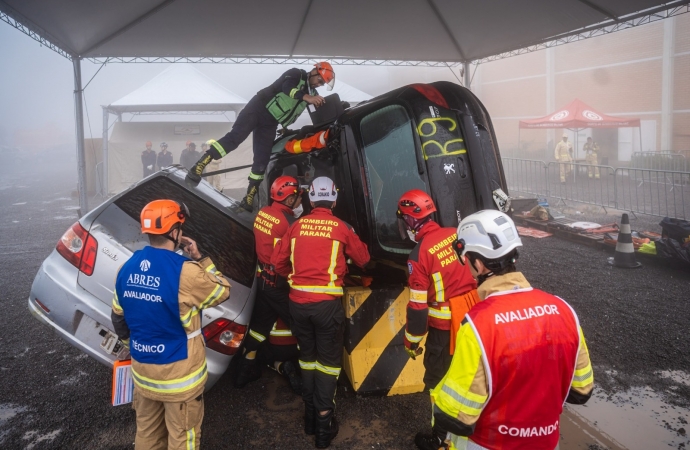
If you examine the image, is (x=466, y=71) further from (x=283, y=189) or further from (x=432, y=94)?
(x=283, y=189)

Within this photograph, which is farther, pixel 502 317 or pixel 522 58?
pixel 522 58

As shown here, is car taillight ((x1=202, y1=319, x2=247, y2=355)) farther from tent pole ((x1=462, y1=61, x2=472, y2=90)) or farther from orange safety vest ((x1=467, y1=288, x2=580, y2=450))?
tent pole ((x1=462, y1=61, x2=472, y2=90))

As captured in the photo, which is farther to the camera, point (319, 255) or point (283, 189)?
point (283, 189)

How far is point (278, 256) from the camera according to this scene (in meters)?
3.41

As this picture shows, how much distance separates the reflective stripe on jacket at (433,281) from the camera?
2877 mm

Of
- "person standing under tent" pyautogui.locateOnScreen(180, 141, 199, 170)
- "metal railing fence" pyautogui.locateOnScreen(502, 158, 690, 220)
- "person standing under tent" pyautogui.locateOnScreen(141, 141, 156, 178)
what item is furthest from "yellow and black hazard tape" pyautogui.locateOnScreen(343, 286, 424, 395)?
"person standing under tent" pyautogui.locateOnScreen(141, 141, 156, 178)

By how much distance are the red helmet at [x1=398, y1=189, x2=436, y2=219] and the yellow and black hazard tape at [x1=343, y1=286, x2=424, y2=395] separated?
0.83 meters

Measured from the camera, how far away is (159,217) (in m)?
2.45

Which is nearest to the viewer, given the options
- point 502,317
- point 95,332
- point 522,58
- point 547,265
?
point 502,317

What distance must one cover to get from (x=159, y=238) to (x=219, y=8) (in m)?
5.08

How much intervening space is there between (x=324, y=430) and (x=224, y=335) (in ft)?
3.07

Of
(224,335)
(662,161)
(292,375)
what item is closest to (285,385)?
(292,375)

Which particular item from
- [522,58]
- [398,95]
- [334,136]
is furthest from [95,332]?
[522,58]

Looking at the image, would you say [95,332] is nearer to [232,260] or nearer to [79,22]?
[232,260]
